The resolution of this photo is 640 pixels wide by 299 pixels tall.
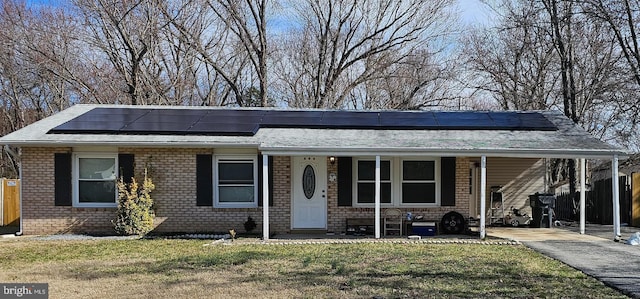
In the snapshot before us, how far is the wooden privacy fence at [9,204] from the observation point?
16203mm

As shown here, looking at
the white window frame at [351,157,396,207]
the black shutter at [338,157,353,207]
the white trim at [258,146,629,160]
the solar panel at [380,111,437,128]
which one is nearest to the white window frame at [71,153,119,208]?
the white trim at [258,146,629,160]

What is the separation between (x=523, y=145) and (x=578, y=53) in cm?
1211

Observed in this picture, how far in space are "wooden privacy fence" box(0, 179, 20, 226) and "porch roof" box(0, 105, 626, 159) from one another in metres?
3.88

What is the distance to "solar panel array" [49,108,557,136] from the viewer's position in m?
13.1

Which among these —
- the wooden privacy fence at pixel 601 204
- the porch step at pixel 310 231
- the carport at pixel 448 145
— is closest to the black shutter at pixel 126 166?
the carport at pixel 448 145

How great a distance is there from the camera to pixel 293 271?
822 centimetres

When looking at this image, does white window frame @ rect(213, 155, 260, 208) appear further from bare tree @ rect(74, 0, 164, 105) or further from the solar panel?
bare tree @ rect(74, 0, 164, 105)

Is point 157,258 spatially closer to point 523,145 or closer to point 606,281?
point 606,281

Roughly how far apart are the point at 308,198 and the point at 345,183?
1026 mm

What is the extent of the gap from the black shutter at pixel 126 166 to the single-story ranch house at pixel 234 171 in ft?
0.08

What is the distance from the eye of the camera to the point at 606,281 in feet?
24.5

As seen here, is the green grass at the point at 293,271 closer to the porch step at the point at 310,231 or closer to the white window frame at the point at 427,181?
the porch step at the point at 310,231

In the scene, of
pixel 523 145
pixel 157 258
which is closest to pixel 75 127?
pixel 157 258

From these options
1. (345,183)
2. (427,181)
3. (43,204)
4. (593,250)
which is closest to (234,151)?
(345,183)
